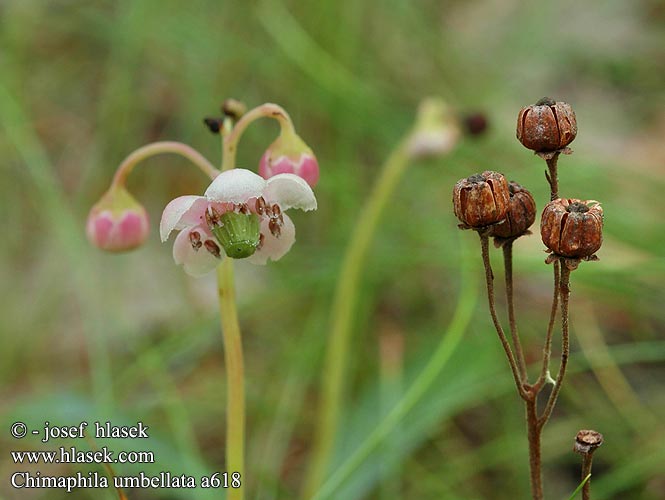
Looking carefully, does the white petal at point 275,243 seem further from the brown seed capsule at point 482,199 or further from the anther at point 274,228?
the brown seed capsule at point 482,199

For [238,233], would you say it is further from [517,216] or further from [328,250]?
[328,250]

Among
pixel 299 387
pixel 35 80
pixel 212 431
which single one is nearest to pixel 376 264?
pixel 299 387

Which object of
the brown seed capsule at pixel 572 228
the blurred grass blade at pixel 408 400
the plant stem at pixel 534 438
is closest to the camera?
the brown seed capsule at pixel 572 228

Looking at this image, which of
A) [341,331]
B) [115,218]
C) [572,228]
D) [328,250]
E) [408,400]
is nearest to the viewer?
[572,228]

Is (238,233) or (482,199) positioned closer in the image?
(482,199)

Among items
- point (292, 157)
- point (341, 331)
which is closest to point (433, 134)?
point (341, 331)

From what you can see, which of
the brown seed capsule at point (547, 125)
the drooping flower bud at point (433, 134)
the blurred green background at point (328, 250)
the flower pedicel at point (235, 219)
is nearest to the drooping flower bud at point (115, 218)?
the flower pedicel at point (235, 219)

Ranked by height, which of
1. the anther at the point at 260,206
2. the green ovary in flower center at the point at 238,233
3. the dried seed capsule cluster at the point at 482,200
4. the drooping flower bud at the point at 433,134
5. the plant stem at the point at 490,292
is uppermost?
the drooping flower bud at the point at 433,134
